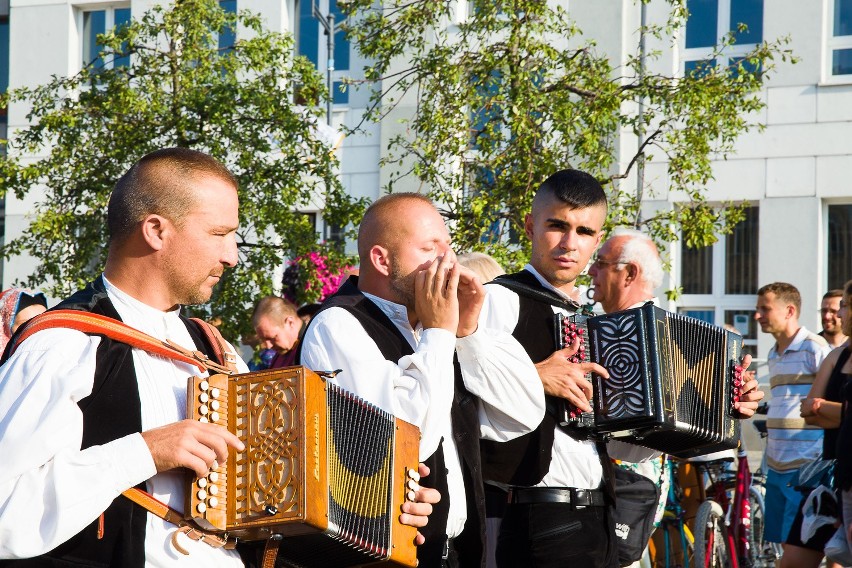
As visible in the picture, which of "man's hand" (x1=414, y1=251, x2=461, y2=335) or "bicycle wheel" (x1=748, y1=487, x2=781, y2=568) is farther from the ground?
"man's hand" (x1=414, y1=251, x2=461, y2=335)

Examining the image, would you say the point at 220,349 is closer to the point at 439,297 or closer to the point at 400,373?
the point at 400,373

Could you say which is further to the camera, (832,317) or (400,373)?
(832,317)

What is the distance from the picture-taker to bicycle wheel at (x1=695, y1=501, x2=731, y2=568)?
27.1 feet

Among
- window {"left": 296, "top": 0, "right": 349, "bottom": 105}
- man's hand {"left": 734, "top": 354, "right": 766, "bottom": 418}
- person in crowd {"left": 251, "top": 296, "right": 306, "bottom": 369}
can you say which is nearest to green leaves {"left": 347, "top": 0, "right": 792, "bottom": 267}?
person in crowd {"left": 251, "top": 296, "right": 306, "bottom": 369}

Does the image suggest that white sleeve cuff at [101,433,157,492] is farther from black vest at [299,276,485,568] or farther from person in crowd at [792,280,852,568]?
person in crowd at [792,280,852,568]

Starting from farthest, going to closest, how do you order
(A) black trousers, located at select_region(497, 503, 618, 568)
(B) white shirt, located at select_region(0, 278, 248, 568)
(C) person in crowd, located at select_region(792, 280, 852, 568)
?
(C) person in crowd, located at select_region(792, 280, 852, 568) < (A) black trousers, located at select_region(497, 503, 618, 568) < (B) white shirt, located at select_region(0, 278, 248, 568)

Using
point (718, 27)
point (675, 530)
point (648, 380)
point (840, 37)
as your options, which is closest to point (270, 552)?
point (648, 380)

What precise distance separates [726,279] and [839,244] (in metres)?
1.50

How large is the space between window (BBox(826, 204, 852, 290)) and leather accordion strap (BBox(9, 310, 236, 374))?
1386 cm

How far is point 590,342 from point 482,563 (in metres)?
1.07

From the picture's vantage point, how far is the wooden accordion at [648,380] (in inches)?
179

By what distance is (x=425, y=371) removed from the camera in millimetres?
3570

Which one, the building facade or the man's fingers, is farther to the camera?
the building facade

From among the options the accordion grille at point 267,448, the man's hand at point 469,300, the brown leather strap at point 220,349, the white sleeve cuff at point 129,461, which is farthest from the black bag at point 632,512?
the white sleeve cuff at point 129,461
